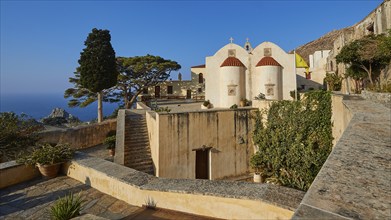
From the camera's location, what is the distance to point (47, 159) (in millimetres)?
6188

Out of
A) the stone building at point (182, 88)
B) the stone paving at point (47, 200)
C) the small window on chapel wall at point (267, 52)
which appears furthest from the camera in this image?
the stone building at point (182, 88)

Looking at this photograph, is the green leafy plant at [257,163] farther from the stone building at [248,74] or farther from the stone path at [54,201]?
the stone path at [54,201]

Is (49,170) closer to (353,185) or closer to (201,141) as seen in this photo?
(353,185)

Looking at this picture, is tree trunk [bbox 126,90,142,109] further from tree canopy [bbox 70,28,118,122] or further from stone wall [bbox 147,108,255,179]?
stone wall [bbox 147,108,255,179]

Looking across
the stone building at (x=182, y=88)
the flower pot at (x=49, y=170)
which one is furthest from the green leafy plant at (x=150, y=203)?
the stone building at (x=182, y=88)

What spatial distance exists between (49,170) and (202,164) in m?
9.69

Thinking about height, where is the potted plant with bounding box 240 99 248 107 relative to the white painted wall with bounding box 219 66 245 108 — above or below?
below

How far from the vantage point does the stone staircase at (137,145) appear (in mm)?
12484

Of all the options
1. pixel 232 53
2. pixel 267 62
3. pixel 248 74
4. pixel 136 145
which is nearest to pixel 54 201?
pixel 136 145

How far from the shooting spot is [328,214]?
140 cm

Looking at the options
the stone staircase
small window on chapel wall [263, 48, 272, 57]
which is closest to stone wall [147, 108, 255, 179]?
the stone staircase

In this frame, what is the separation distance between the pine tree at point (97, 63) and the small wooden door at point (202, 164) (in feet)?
37.0

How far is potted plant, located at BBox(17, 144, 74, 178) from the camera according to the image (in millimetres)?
6141

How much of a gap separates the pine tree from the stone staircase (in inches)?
256
